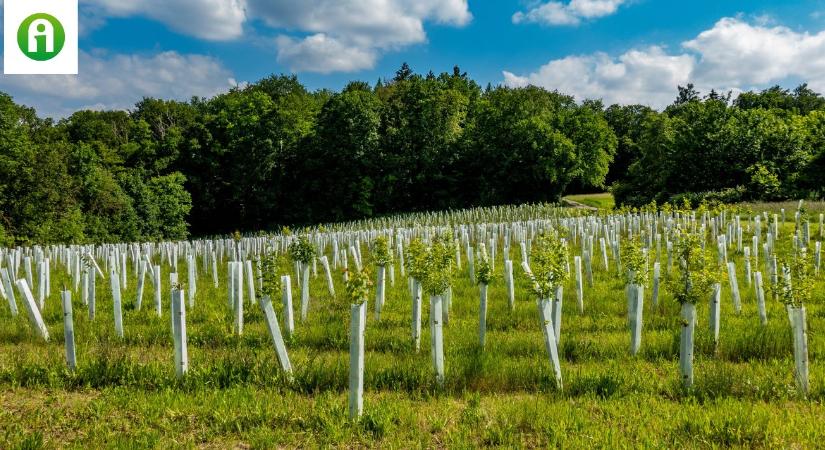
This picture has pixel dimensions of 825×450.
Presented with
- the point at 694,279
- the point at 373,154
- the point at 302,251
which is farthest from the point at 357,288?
the point at 373,154

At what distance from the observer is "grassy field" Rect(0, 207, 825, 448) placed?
438 centimetres

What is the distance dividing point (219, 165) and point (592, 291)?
44845mm

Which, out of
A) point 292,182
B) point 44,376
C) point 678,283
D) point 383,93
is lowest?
point 44,376

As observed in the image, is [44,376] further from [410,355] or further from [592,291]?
[592,291]

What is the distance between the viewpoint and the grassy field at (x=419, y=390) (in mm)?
4375

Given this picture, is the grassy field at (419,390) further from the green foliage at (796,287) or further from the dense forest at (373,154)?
the dense forest at (373,154)

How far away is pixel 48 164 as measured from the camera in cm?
3119

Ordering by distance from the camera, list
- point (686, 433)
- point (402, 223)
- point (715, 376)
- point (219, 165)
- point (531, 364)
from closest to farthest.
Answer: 1. point (686, 433)
2. point (715, 376)
3. point (531, 364)
4. point (402, 223)
5. point (219, 165)

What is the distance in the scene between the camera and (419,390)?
5387mm

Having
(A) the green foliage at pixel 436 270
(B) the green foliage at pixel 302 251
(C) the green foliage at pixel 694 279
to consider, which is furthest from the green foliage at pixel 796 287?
(B) the green foliage at pixel 302 251

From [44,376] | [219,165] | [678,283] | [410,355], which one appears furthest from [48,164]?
[678,283]

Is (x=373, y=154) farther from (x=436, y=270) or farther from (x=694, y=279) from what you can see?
(x=694, y=279)

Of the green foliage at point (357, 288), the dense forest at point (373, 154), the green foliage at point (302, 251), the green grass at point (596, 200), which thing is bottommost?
the green foliage at point (302, 251)

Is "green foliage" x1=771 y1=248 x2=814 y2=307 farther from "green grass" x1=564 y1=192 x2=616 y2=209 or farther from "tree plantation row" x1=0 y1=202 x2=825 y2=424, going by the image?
"green grass" x1=564 y1=192 x2=616 y2=209
